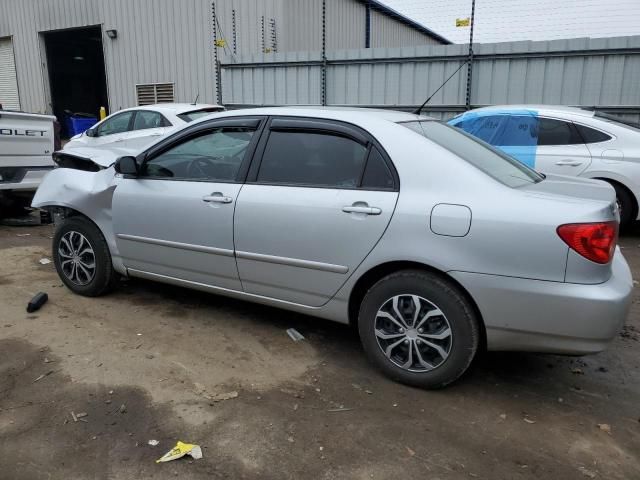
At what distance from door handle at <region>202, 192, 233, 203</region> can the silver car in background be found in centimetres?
1

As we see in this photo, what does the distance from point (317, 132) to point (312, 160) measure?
0.19 m

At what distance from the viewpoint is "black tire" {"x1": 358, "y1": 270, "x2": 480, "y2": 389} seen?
115 inches

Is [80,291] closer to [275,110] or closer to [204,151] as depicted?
[204,151]

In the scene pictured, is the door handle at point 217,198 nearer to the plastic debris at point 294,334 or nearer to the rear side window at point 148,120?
the plastic debris at point 294,334

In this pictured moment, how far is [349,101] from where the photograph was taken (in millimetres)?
11109

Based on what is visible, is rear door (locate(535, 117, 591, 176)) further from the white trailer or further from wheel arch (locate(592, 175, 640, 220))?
the white trailer

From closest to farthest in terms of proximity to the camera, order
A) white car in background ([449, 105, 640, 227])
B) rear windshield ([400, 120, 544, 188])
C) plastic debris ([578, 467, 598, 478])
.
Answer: plastic debris ([578, 467, 598, 478])
rear windshield ([400, 120, 544, 188])
white car in background ([449, 105, 640, 227])

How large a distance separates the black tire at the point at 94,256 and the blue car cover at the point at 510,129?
4480mm

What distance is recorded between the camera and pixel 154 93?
1566 centimetres

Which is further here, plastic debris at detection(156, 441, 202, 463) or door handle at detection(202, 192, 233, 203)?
door handle at detection(202, 192, 233, 203)

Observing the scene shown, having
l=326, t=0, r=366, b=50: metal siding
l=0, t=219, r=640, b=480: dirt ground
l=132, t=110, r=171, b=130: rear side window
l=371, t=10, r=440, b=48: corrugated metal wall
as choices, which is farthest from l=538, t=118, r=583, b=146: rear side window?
l=371, t=10, r=440, b=48: corrugated metal wall

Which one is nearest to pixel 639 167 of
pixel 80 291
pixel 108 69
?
pixel 80 291

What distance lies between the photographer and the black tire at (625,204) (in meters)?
6.58

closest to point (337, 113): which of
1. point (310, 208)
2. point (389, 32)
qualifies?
point (310, 208)
